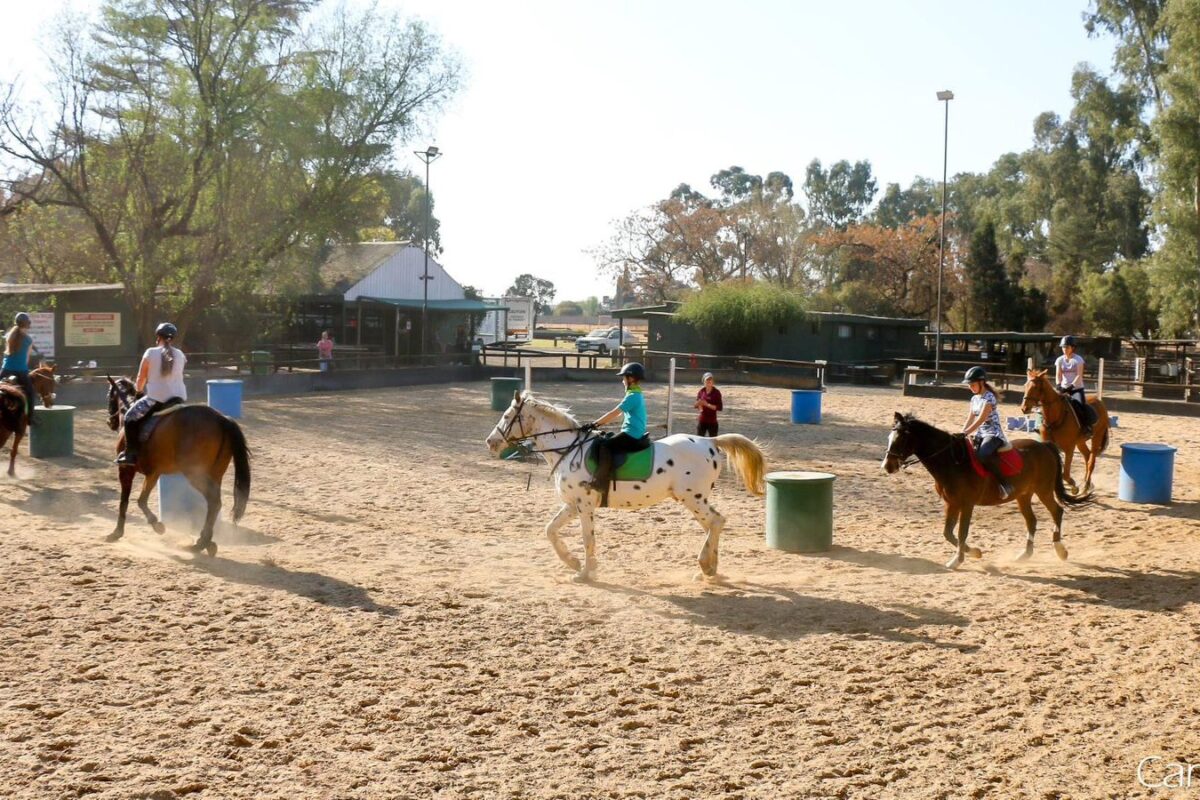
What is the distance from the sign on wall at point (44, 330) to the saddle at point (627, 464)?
24.1 m

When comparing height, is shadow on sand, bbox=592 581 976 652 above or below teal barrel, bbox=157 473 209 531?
below

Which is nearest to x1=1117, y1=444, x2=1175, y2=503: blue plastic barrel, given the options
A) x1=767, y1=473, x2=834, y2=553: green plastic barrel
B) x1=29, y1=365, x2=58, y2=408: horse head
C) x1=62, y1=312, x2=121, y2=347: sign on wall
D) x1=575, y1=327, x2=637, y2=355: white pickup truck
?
x1=767, y1=473, x2=834, y2=553: green plastic barrel

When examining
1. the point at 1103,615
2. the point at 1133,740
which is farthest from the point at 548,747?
the point at 1103,615

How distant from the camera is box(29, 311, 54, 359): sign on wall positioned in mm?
29203

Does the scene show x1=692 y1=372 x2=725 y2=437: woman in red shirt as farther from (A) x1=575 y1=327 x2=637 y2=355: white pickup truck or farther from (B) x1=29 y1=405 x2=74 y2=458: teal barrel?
(A) x1=575 y1=327 x2=637 y2=355: white pickup truck

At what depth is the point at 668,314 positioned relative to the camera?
49562mm

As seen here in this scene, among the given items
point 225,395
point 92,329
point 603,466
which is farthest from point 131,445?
point 92,329

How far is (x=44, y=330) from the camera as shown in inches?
1155

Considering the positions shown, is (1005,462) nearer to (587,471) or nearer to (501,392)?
(587,471)

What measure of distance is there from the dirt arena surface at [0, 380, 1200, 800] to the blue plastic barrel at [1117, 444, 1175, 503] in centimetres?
48

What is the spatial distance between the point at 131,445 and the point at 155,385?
678 millimetres

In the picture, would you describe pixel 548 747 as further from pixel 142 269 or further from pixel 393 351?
pixel 393 351

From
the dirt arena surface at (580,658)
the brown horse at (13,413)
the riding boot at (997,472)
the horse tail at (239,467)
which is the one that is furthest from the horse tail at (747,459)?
the brown horse at (13,413)

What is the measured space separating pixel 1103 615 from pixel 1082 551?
2.94 meters
